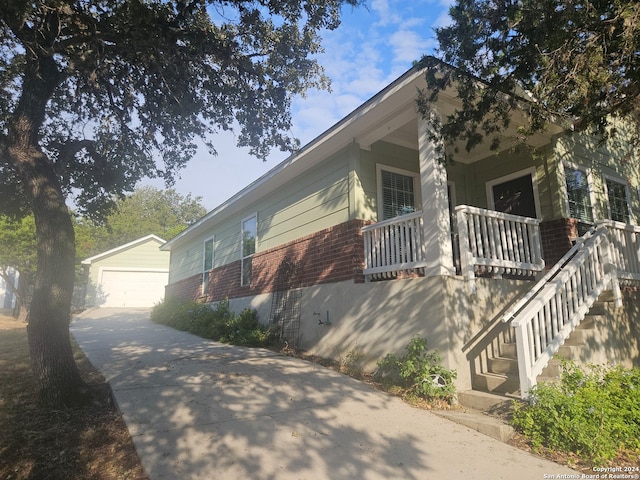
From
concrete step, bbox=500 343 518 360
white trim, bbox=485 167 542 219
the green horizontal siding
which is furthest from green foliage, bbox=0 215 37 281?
concrete step, bbox=500 343 518 360

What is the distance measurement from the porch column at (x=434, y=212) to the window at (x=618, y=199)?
5.14m

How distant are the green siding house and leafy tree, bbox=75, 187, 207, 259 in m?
31.8

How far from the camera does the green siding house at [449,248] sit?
534 centimetres

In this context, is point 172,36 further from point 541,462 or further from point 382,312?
point 541,462

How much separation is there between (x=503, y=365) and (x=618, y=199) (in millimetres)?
6126

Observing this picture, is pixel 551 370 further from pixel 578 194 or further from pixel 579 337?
pixel 578 194

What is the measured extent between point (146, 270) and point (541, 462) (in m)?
23.6

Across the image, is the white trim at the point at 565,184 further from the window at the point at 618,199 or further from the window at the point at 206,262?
the window at the point at 206,262

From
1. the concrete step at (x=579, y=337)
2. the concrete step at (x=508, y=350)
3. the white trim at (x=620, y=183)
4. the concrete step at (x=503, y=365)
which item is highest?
the white trim at (x=620, y=183)

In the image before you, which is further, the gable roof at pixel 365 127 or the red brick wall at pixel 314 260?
the red brick wall at pixel 314 260

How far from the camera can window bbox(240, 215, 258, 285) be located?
1134cm

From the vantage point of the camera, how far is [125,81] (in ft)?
24.4

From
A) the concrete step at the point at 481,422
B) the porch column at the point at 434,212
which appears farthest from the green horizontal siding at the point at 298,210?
the concrete step at the point at 481,422

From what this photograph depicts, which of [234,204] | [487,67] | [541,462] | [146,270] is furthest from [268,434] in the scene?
[146,270]
